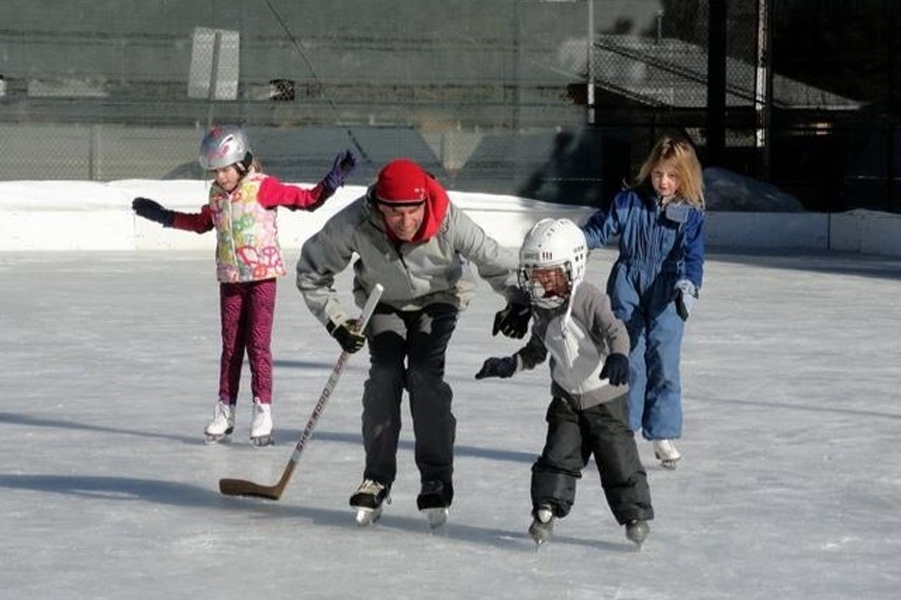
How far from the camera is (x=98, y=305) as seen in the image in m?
11.9

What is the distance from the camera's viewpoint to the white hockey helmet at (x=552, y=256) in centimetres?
509

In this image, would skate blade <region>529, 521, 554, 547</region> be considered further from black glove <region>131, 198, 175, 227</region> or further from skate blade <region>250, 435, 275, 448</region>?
black glove <region>131, 198, 175, 227</region>

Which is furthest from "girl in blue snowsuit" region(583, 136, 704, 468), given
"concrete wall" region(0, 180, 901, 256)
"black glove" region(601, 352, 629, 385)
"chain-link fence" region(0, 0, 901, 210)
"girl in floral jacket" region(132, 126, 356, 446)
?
"chain-link fence" region(0, 0, 901, 210)

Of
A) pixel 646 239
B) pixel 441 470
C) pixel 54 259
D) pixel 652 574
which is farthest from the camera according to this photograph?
pixel 54 259

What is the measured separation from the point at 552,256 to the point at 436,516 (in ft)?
2.95

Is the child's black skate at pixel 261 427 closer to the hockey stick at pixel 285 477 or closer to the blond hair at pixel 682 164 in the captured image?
the hockey stick at pixel 285 477

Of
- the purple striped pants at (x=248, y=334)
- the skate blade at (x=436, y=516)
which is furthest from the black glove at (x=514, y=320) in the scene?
the purple striped pants at (x=248, y=334)

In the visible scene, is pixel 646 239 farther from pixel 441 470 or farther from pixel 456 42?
pixel 456 42

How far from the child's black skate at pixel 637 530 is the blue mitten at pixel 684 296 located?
120 centimetres

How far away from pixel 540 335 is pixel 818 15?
569 inches

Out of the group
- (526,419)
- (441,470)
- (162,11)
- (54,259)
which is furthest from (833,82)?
(441,470)

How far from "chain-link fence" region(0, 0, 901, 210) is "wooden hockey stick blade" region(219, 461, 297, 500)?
479 inches

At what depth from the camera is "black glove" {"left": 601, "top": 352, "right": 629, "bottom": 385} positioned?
4984mm

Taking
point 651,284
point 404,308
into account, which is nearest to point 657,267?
point 651,284
